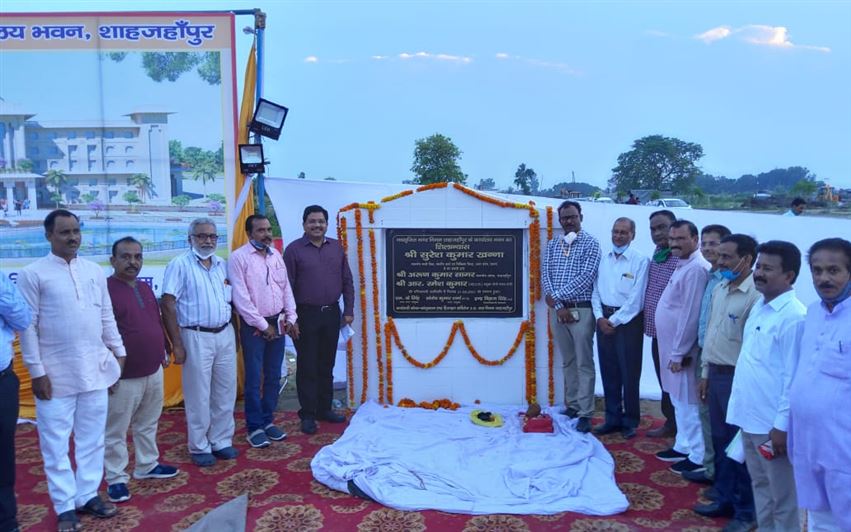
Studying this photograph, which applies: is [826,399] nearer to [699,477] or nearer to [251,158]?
[699,477]

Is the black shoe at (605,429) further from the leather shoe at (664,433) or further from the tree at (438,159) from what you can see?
the tree at (438,159)

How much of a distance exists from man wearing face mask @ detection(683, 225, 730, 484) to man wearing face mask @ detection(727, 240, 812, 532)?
865 millimetres

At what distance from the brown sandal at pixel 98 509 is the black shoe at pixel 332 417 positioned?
Result: 1.82m

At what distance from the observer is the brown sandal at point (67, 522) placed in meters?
3.32

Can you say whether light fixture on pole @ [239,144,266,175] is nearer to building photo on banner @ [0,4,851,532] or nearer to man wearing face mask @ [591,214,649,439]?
building photo on banner @ [0,4,851,532]

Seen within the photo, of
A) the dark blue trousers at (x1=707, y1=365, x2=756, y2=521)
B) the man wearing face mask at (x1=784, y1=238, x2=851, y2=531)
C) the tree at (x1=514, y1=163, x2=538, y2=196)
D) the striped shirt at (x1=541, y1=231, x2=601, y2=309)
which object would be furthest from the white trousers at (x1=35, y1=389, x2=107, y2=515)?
the tree at (x1=514, y1=163, x2=538, y2=196)

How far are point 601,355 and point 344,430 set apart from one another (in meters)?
2.01

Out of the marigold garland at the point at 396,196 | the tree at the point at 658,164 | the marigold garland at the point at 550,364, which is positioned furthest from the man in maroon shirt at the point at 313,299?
the tree at the point at 658,164

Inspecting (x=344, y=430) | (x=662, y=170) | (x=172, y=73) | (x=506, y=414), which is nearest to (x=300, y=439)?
(x=344, y=430)

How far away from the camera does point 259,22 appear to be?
538cm

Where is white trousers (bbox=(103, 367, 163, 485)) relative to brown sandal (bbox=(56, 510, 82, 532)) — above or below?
above

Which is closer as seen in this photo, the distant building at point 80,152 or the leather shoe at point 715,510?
the leather shoe at point 715,510

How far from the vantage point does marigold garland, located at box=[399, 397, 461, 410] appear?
17.4ft

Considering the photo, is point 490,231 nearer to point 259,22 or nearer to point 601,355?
point 601,355
